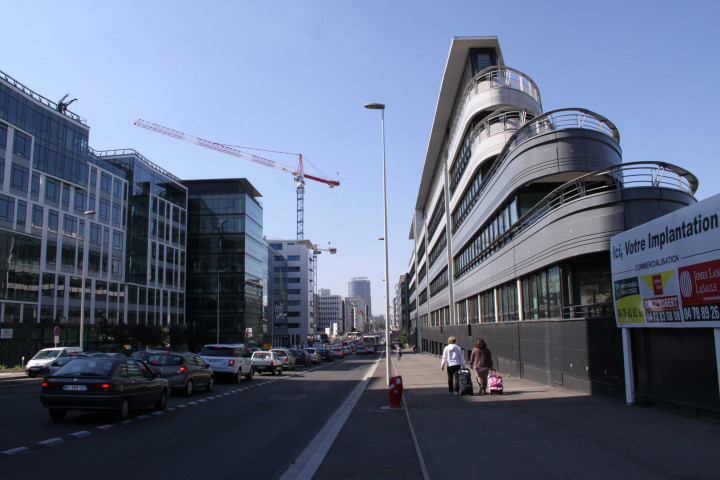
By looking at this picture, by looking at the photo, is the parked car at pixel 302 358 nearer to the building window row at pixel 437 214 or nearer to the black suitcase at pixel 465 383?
the building window row at pixel 437 214

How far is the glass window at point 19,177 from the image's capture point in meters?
46.1

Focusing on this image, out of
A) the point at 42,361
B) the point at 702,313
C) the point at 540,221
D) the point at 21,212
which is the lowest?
the point at 42,361

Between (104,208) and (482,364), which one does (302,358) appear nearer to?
(482,364)

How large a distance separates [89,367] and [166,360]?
692cm

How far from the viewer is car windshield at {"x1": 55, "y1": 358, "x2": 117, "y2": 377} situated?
11844mm

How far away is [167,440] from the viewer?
9.91 m

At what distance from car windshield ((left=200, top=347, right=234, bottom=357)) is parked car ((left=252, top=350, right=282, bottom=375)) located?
21.3ft

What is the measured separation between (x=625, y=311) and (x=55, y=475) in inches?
443

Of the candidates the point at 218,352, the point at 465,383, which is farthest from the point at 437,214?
the point at 465,383

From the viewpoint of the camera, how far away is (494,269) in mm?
26562

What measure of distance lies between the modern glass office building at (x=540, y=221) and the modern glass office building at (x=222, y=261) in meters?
53.0

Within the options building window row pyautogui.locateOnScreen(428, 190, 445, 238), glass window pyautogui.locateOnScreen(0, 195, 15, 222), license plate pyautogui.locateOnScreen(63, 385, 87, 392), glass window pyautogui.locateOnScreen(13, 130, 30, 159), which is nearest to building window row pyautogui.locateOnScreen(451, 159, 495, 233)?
building window row pyautogui.locateOnScreen(428, 190, 445, 238)

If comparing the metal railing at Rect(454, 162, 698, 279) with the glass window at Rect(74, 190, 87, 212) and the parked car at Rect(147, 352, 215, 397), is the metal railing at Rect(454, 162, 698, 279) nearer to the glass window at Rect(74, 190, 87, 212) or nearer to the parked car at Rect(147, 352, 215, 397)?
the parked car at Rect(147, 352, 215, 397)

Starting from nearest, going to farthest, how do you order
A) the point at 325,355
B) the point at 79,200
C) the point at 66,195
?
the point at 66,195
the point at 79,200
the point at 325,355
